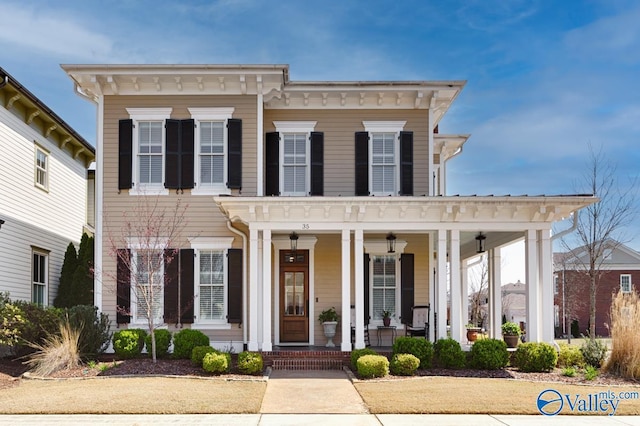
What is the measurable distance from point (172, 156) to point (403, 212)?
5970mm

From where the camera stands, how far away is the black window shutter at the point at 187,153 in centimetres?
1675

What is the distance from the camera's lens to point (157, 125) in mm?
17031

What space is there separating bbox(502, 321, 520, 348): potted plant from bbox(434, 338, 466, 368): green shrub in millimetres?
3037

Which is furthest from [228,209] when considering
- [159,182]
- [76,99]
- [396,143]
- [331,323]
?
[76,99]

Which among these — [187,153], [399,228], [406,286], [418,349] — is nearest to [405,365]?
[418,349]

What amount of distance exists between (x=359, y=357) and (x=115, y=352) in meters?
5.70

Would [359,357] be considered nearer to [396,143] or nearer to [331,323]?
[331,323]

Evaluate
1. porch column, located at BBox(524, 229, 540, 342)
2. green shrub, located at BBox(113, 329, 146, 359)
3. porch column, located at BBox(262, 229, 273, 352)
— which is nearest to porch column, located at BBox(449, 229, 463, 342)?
porch column, located at BBox(524, 229, 540, 342)

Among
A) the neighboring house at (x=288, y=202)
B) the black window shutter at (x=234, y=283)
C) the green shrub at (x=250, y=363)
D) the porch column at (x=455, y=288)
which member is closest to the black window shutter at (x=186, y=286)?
the neighboring house at (x=288, y=202)

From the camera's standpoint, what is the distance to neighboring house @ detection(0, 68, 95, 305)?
17.1 m

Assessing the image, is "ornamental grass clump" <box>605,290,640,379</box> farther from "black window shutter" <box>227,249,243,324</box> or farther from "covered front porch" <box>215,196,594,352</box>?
"black window shutter" <box>227,249,243,324</box>

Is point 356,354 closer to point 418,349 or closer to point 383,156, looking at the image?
point 418,349

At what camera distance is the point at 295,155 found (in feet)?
58.5
